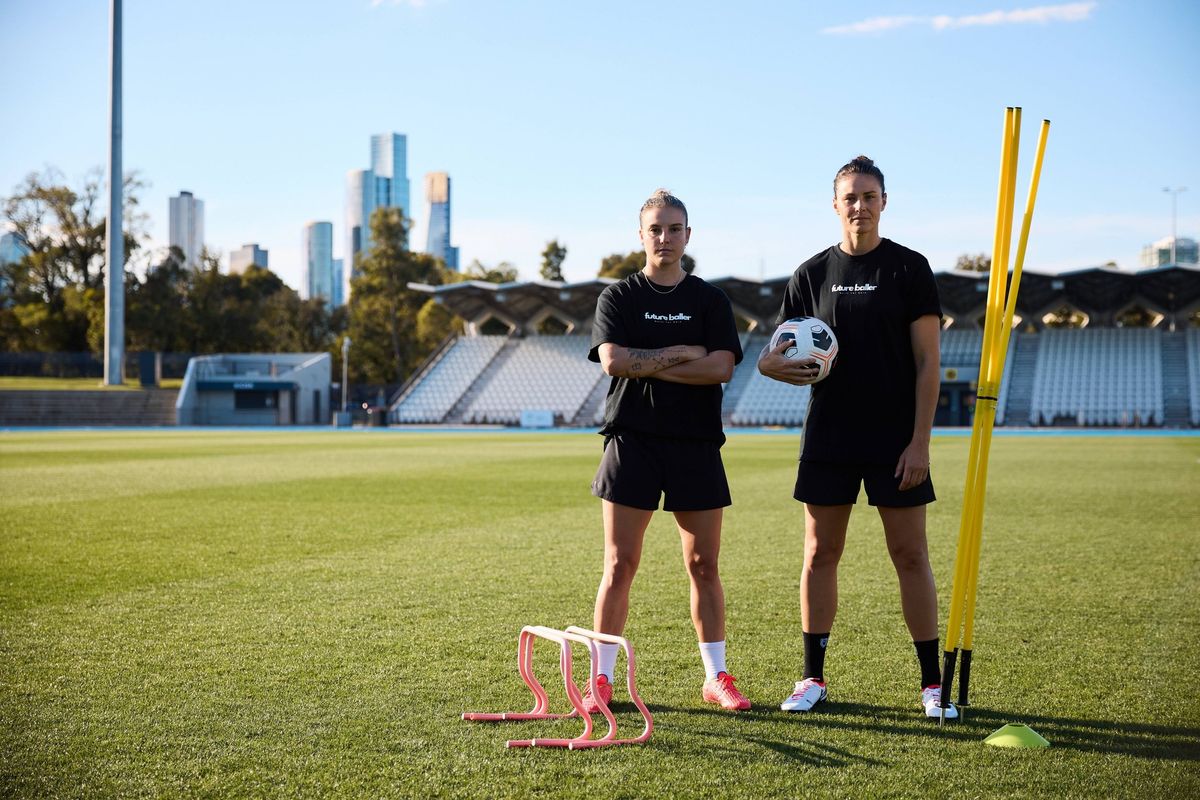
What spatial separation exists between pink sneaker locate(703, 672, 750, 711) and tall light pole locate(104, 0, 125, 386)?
48.9 metres

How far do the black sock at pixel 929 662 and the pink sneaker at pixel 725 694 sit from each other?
2.36 ft

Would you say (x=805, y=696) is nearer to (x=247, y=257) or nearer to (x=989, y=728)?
(x=989, y=728)

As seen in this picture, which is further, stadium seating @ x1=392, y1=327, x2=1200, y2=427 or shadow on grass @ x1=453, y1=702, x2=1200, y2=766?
stadium seating @ x1=392, y1=327, x2=1200, y2=427

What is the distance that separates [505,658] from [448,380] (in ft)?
167

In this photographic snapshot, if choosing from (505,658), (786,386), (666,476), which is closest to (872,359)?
(666,476)

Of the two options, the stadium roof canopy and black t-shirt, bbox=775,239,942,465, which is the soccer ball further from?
the stadium roof canopy

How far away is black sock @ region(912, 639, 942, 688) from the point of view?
13.8 ft

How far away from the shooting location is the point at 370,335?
223ft

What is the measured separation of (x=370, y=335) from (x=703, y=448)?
65625mm

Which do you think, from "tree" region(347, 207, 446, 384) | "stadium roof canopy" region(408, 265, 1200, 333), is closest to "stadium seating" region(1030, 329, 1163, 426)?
"stadium roof canopy" region(408, 265, 1200, 333)

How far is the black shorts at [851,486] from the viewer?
4.09 meters

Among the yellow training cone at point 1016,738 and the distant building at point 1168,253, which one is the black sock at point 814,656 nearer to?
the yellow training cone at point 1016,738

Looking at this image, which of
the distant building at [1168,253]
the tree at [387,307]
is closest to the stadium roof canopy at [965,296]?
the tree at [387,307]

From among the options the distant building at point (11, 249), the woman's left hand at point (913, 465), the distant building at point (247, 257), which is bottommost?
the woman's left hand at point (913, 465)
